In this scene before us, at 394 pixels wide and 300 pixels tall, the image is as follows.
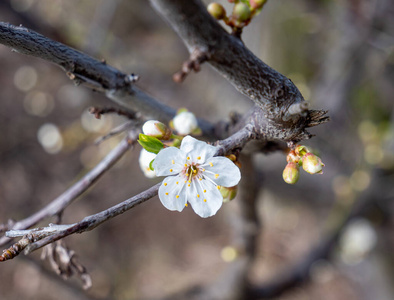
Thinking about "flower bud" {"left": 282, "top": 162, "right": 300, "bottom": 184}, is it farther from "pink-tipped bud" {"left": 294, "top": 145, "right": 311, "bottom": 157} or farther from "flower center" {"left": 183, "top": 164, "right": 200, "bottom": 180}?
"flower center" {"left": 183, "top": 164, "right": 200, "bottom": 180}

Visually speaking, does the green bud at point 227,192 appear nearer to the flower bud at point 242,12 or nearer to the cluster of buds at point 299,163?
the cluster of buds at point 299,163

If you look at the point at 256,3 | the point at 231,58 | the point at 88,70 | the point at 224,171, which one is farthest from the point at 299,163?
the point at 88,70

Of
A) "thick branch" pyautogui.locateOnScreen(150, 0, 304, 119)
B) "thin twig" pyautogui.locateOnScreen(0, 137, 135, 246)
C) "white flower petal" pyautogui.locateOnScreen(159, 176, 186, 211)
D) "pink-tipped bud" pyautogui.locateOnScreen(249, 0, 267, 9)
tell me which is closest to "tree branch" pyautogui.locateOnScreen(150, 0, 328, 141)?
"thick branch" pyautogui.locateOnScreen(150, 0, 304, 119)

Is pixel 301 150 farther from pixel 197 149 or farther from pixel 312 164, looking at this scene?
pixel 197 149

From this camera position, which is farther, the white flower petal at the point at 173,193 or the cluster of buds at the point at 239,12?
the cluster of buds at the point at 239,12

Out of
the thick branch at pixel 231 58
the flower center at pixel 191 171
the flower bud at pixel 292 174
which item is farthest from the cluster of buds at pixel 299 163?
the flower center at pixel 191 171

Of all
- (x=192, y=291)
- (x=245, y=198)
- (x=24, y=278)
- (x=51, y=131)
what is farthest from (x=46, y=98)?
(x=245, y=198)
